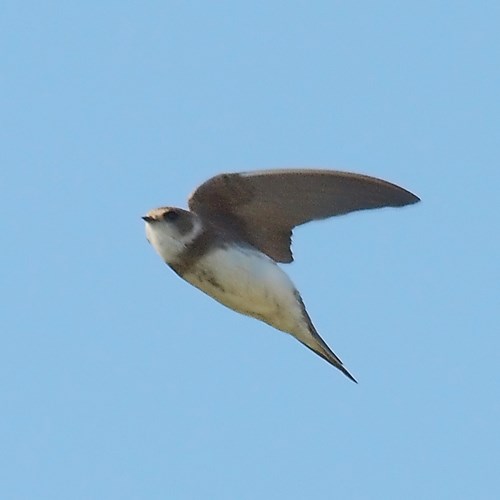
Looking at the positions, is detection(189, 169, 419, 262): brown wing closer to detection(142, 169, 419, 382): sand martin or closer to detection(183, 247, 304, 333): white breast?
detection(142, 169, 419, 382): sand martin

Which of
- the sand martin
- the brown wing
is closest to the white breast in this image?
the sand martin

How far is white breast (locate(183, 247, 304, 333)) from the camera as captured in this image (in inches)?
308

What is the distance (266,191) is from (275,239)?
280mm

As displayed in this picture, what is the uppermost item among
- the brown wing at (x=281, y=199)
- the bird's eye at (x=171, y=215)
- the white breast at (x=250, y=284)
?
the brown wing at (x=281, y=199)

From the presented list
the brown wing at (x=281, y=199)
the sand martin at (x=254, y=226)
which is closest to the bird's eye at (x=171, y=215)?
the sand martin at (x=254, y=226)

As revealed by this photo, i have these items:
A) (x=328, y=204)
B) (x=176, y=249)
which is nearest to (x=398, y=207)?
(x=328, y=204)

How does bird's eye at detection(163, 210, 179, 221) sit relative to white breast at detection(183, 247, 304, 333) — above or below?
above

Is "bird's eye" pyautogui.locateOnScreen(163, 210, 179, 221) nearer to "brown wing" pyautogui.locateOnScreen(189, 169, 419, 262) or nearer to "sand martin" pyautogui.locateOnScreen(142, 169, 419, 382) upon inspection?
"sand martin" pyautogui.locateOnScreen(142, 169, 419, 382)

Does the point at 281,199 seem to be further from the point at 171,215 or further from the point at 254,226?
the point at 171,215

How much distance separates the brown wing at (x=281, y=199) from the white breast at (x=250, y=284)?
17 cm

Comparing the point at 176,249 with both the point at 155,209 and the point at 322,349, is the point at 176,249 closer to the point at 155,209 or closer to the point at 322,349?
the point at 155,209

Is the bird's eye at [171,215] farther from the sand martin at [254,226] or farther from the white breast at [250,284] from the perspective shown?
the white breast at [250,284]

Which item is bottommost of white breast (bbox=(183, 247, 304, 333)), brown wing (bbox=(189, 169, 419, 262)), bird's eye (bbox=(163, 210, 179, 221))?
white breast (bbox=(183, 247, 304, 333))

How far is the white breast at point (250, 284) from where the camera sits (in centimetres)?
781
